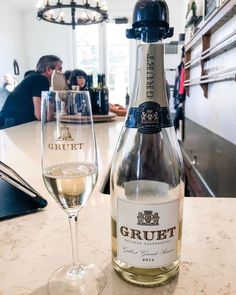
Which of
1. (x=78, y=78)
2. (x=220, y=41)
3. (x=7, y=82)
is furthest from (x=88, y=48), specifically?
(x=220, y=41)

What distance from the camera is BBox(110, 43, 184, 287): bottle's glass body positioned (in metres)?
0.33

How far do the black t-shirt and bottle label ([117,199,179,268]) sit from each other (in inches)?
72.4

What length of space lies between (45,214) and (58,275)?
0.58 ft

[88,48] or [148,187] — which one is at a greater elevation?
[88,48]

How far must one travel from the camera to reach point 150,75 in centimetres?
34

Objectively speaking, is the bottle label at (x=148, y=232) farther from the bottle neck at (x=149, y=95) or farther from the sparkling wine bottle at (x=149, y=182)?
the bottle neck at (x=149, y=95)

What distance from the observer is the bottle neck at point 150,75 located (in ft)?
1.10

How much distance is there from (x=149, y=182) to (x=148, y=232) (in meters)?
0.08

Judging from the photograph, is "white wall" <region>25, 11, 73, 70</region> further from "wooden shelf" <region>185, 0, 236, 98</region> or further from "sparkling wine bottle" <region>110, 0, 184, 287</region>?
"sparkling wine bottle" <region>110, 0, 184, 287</region>

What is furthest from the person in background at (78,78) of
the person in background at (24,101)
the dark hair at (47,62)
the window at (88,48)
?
the window at (88,48)

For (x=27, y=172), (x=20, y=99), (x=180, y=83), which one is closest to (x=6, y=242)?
(x=27, y=172)

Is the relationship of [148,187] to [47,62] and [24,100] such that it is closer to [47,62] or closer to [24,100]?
[24,100]

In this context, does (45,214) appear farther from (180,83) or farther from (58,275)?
(180,83)

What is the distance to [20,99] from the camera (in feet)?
6.81
